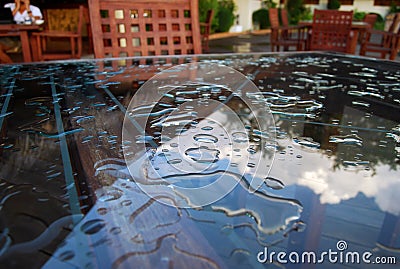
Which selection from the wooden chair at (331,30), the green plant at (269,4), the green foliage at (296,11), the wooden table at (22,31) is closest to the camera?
the wooden table at (22,31)

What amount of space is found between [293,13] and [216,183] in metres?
16.3

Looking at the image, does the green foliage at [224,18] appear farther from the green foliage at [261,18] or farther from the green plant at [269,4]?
the green plant at [269,4]

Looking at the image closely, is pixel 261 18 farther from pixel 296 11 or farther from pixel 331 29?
pixel 331 29

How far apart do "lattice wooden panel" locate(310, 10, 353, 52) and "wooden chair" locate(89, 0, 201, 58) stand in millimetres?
2472

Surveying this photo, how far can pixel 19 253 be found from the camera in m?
0.28

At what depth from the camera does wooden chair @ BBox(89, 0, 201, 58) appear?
1349mm

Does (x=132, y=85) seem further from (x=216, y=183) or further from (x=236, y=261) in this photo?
(x=236, y=261)

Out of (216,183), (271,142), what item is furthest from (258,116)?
(216,183)

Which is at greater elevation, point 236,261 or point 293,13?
point 293,13

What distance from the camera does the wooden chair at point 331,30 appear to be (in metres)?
3.53

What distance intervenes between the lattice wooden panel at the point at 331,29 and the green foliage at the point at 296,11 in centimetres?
1182

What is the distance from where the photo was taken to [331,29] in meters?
3.63

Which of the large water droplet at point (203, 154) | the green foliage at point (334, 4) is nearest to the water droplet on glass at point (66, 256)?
the large water droplet at point (203, 154)

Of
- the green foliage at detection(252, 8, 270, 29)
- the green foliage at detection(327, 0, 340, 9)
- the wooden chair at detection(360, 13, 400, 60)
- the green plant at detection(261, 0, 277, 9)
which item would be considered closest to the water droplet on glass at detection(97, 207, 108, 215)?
the wooden chair at detection(360, 13, 400, 60)
